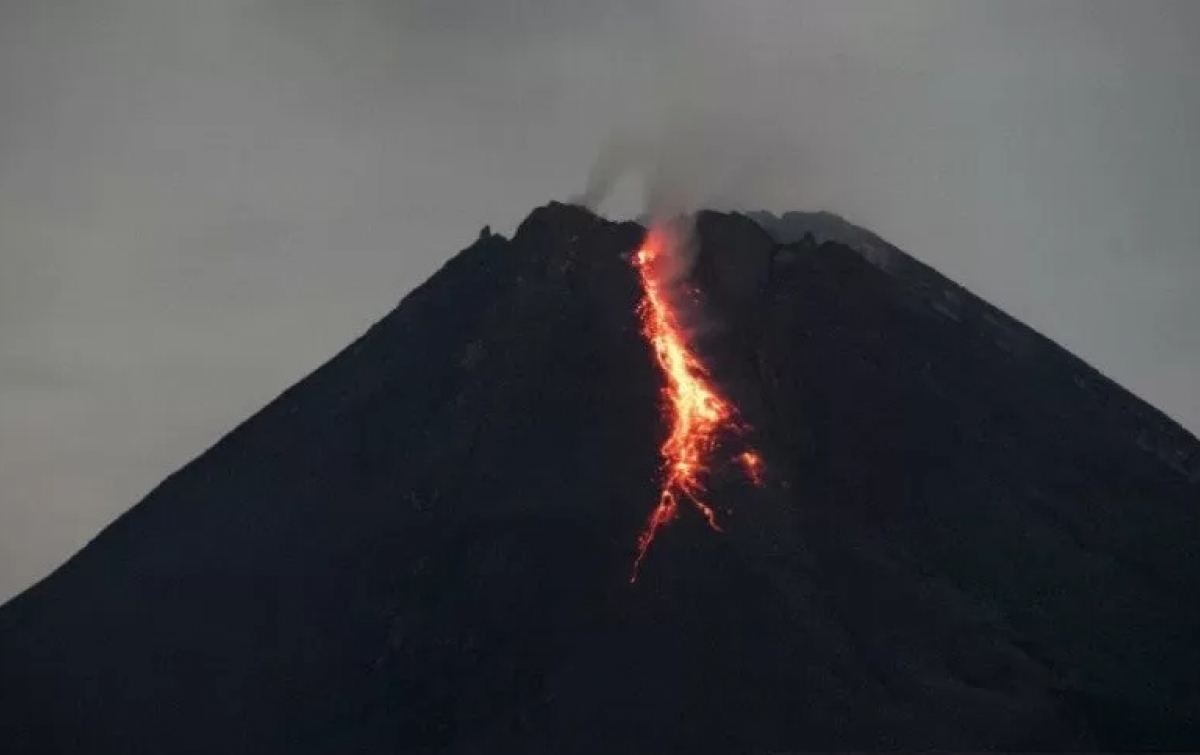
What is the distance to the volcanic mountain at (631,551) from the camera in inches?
3172

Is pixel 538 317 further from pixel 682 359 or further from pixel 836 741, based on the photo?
pixel 836 741

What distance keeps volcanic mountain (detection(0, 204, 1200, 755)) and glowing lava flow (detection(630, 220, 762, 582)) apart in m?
0.67

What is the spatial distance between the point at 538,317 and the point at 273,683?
2378 cm

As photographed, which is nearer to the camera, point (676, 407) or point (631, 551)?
point (631, 551)

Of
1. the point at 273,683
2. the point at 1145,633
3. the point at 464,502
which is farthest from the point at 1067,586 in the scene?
the point at 273,683

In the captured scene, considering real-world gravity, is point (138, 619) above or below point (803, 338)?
below

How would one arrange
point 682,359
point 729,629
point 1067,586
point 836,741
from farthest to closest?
point 682,359, point 1067,586, point 729,629, point 836,741

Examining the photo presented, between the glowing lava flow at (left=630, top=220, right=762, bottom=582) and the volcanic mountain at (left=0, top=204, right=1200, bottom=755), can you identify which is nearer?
the volcanic mountain at (left=0, top=204, right=1200, bottom=755)

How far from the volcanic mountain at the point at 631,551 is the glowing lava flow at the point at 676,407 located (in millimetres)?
667

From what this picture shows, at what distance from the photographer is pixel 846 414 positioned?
322 ft

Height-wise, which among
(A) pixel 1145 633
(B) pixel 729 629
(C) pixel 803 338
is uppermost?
(C) pixel 803 338

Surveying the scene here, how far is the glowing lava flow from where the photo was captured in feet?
291

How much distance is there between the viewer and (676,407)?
311ft

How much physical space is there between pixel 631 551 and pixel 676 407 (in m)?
10.4
